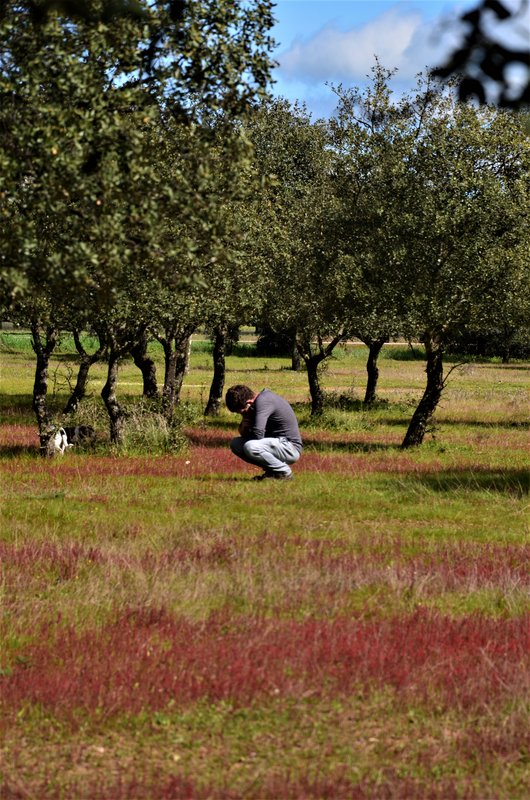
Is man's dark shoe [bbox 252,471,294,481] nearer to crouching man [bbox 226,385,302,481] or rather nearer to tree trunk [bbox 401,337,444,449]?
crouching man [bbox 226,385,302,481]

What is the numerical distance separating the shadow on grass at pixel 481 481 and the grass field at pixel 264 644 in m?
1.09

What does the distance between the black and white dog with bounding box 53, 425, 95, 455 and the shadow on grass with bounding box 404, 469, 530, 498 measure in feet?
32.2

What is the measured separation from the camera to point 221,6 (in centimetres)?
1118

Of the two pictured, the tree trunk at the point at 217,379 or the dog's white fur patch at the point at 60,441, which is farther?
the tree trunk at the point at 217,379

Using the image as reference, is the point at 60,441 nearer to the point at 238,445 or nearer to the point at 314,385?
the point at 238,445

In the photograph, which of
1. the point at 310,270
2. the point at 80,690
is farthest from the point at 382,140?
the point at 80,690

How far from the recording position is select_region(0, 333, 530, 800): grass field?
21.6 feet

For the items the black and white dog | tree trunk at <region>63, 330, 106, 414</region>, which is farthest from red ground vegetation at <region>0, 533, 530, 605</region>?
tree trunk at <region>63, 330, 106, 414</region>

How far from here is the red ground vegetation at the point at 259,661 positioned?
7605 mm

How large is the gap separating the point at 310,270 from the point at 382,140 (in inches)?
230

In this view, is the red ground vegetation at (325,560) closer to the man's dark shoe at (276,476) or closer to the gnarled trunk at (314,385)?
the man's dark shoe at (276,476)

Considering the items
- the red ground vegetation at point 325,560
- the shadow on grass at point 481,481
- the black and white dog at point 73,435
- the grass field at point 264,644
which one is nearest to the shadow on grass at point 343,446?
the shadow on grass at point 481,481

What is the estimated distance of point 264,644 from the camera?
8.44m

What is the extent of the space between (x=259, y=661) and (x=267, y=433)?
1188 cm
